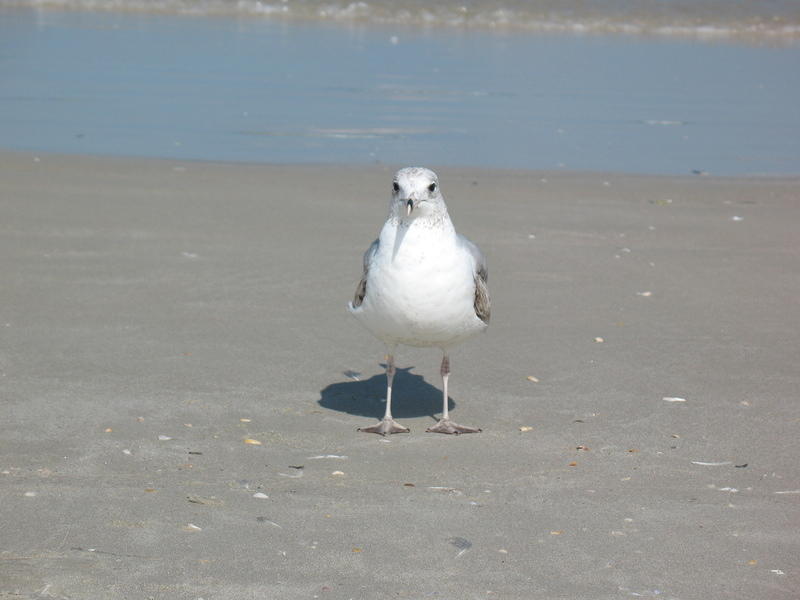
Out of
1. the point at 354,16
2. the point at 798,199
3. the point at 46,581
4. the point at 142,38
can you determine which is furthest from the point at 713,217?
the point at 354,16

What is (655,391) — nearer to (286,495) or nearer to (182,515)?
(286,495)

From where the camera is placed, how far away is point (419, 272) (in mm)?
5629

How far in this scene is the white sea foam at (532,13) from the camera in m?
30.9

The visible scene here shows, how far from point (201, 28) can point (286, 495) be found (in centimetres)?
2291

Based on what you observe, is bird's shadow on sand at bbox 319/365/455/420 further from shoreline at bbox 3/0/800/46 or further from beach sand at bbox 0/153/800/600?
shoreline at bbox 3/0/800/46

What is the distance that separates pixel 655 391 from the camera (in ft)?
21.4

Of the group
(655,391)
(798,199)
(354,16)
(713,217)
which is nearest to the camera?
(655,391)

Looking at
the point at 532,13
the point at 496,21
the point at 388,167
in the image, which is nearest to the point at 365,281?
the point at 388,167

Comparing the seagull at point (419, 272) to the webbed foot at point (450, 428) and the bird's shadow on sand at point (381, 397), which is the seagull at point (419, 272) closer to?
the webbed foot at point (450, 428)

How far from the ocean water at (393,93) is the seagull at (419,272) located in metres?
7.17

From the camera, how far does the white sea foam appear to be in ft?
101

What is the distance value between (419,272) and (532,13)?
2778 centimetres

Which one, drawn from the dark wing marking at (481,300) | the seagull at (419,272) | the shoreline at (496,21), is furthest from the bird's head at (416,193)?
the shoreline at (496,21)

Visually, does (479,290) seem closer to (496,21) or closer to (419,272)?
(419,272)
